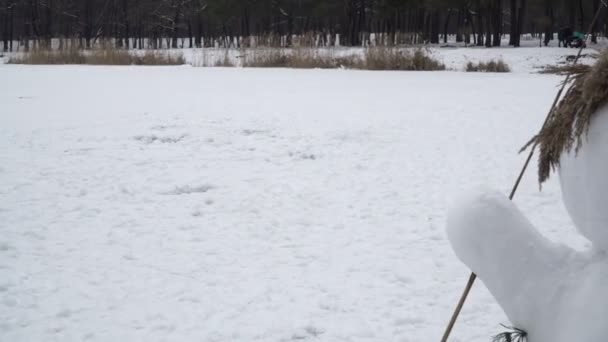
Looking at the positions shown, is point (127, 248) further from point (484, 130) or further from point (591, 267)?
point (484, 130)

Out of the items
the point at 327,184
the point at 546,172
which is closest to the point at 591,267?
the point at 546,172

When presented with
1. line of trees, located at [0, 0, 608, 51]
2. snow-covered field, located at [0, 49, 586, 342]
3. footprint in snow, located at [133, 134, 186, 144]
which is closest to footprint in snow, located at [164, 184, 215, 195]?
snow-covered field, located at [0, 49, 586, 342]

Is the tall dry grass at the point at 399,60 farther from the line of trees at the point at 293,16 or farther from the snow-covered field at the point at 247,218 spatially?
the line of trees at the point at 293,16

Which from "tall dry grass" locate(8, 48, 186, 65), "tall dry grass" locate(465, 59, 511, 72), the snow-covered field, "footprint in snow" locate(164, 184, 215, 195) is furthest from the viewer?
"tall dry grass" locate(8, 48, 186, 65)

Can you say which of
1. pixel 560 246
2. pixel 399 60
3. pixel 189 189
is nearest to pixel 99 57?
pixel 399 60

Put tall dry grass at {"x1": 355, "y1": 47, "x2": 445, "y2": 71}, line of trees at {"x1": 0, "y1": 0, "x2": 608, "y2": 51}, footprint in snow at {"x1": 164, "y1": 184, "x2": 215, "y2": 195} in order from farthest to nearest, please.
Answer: line of trees at {"x1": 0, "y1": 0, "x2": 608, "y2": 51} < tall dry grass at {"x1": 355, "y1": 47, "x2": 445, "y2": 71} < footprint in snow at {"x1": 164, "y1": 184, "x2": 215, "y2": 195}

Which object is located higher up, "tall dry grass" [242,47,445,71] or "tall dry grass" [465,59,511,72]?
"tall dry grass" [242,47,445,71]

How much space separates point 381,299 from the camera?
2414 mm

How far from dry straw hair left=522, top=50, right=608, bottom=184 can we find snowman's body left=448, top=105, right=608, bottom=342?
0.02 meters

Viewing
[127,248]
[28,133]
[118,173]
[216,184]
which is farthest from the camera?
[28,133]

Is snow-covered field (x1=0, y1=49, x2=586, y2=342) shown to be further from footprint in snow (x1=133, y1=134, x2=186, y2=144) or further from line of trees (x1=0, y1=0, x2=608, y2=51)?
line of trees (x1=0, y1=0, x2=608, y2=51)

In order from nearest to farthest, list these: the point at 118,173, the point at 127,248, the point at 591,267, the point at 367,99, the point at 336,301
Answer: the point at 591,267
the point at 336,301
the point at 127,248
the point at 118,173
the point at 367,99

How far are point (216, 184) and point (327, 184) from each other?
2.84 feet

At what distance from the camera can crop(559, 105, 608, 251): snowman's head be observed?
1.07 metres
